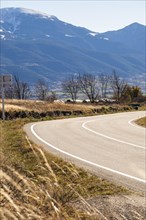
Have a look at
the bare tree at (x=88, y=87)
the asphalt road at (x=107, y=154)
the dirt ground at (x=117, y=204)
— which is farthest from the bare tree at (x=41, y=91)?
the dirt ground at (x=117, y=204)

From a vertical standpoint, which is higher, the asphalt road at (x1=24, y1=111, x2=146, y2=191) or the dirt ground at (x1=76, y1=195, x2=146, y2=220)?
the dirt ground at (x1=76, y1=195, x2=146, y2=220)

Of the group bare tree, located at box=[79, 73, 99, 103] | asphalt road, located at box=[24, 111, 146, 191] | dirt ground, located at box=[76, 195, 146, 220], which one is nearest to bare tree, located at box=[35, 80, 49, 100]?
Answer: bare tree, located at box=[79, 73, 99, 103]

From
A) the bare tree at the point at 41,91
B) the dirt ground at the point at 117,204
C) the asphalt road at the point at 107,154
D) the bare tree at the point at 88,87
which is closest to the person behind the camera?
the dirt ground at the point at 117,204

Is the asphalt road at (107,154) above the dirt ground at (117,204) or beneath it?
beneath

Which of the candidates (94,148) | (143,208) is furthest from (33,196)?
(94,148)

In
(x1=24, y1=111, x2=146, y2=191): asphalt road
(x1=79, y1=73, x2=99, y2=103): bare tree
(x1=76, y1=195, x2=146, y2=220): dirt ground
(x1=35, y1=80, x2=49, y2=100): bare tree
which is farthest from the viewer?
(x1=35, y1=80, x2=49, y2=100): bare tree

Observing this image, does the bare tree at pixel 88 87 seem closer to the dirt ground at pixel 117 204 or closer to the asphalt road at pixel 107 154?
the asphalt road at pixel 107 154

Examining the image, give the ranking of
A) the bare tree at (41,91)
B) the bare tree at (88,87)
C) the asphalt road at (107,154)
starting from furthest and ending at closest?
the bare tree at (41,91)
the bare tree at (88,87)
the asphalt road at (107,154)

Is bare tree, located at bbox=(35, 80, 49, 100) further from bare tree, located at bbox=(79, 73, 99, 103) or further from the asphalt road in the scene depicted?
the asphalt road

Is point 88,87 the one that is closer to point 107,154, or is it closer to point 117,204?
point 107,154

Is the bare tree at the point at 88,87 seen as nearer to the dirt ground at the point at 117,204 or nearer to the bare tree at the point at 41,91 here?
the bare tree at the point at 41,91

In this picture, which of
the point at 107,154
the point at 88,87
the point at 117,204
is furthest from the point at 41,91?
the point at 117,204

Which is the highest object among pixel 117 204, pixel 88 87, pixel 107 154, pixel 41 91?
pixel 88 87

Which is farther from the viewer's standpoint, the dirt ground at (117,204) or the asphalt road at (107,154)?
the asphalt road at (107,154)
